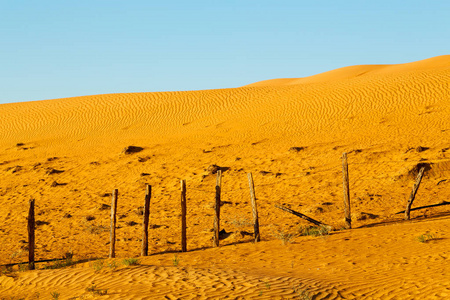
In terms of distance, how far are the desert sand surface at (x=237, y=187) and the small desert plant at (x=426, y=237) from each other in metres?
0.08

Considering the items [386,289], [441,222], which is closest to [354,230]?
[441,222]

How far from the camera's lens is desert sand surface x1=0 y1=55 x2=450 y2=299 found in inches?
335

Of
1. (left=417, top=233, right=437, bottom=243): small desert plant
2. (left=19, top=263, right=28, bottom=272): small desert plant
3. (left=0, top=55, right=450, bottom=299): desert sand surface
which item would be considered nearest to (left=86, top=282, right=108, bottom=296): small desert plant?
(left=0, top=55, right=450, bottom=299): desert sand surface

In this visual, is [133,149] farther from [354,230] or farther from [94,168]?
[354,230]

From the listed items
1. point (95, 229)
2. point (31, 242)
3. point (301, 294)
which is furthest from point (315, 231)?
point (95, 229)

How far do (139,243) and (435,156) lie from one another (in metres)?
11.9

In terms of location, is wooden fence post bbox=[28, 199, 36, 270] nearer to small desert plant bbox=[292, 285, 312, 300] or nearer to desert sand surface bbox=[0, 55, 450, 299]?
desert sand surface bbox=[0, 55, 450, 299]

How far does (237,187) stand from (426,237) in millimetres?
9328

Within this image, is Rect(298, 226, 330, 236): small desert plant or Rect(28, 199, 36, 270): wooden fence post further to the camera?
Rect(298, 226, 330, 236): small desert plant

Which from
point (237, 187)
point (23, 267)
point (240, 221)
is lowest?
point (23, 267)

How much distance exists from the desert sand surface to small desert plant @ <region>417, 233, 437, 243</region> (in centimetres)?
8

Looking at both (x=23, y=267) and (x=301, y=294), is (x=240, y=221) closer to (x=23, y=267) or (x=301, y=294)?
(x=23, y=267)

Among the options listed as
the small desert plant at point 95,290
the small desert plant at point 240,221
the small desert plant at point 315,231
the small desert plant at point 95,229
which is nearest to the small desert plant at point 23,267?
the small desert plant at point 95,290

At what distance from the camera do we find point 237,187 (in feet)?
62.4
